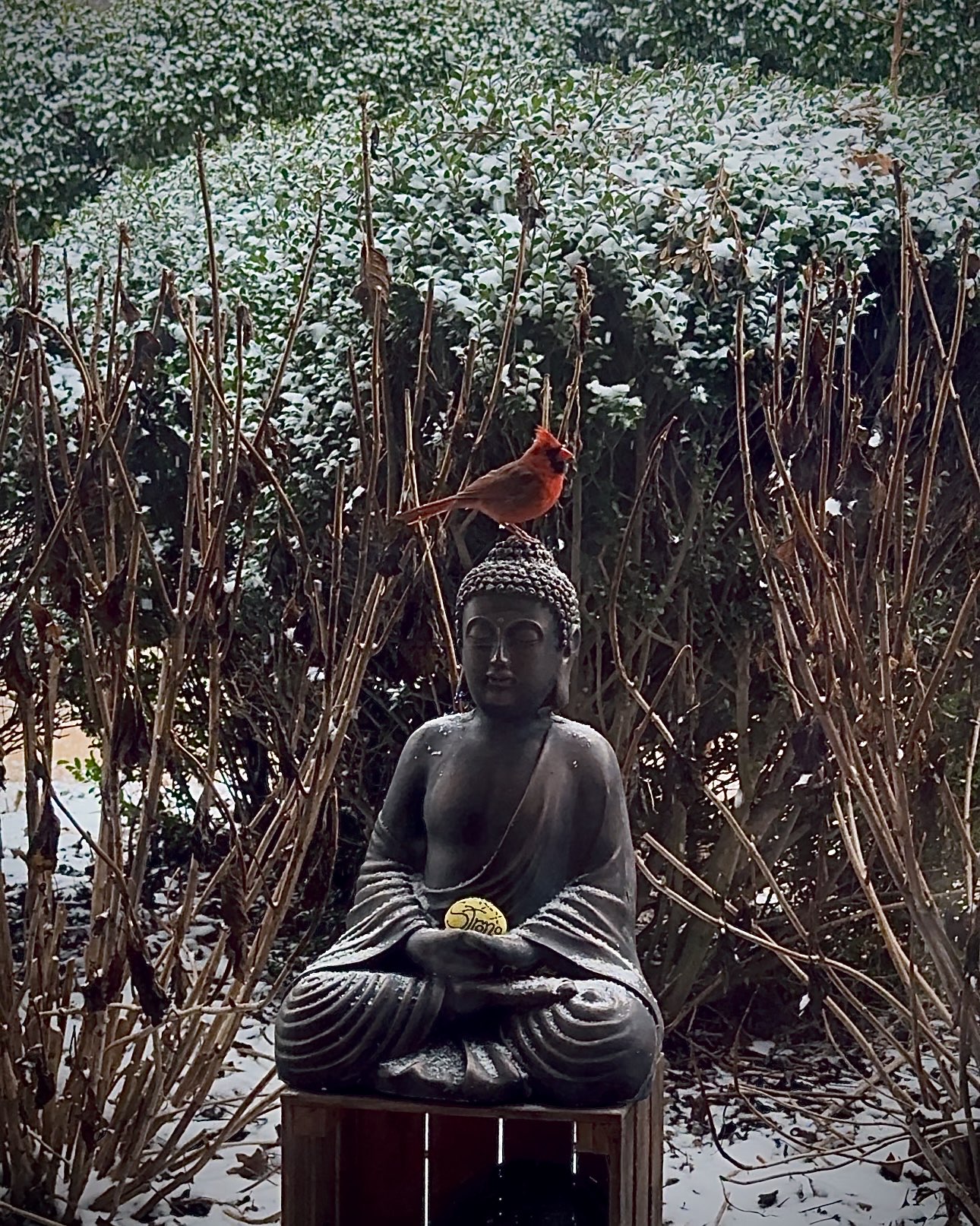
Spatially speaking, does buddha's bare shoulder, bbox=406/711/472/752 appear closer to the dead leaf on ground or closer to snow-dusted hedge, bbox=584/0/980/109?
the dead leaf on ground

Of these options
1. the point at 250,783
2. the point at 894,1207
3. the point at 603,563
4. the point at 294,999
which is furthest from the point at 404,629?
the point at 894,1207

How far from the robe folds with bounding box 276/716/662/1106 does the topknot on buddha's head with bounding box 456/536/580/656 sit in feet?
0.44

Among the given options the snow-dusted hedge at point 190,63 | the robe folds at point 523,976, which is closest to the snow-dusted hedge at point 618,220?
the snow-dusted hedge at point 190,63

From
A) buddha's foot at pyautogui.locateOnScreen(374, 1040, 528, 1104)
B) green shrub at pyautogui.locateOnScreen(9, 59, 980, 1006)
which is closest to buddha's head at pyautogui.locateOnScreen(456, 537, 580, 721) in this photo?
buddha's foot at pyautogui.locateOnScreen(374, 1040, 528, 1104)

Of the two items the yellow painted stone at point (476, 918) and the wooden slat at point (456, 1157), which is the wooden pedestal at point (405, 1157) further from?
the yellow painted stone at point (476, 918)

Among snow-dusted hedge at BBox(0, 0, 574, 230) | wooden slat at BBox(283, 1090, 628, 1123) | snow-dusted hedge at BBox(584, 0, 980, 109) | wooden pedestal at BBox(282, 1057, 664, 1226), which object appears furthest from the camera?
snow-dusted hedge at BBox(0, 0, 574, 230)

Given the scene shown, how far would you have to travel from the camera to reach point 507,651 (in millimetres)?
1855

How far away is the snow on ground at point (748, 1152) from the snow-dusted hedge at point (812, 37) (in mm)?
2351

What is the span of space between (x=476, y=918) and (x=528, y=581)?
0.42m

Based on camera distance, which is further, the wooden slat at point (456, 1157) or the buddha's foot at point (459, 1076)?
the wooden slat at point (456, 1157)

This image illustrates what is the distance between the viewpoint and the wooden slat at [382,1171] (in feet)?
6.10

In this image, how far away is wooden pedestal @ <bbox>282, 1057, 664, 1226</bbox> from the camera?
173 centimetres

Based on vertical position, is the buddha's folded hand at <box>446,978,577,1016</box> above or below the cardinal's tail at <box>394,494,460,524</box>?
below

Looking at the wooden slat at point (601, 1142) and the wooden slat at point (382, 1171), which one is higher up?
the wooden slat at point (601, 1142)
